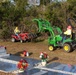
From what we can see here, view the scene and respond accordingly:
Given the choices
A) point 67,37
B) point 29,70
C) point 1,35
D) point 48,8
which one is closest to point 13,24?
point 1,35

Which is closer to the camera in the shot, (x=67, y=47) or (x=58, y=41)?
(x=67, y=47)

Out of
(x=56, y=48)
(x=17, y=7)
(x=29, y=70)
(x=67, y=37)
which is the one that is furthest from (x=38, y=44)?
(x=29, y=70)

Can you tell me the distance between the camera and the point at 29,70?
8820 mm

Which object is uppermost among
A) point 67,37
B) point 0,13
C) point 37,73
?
point 0,13

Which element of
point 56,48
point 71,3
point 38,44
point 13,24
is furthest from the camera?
point 13,24

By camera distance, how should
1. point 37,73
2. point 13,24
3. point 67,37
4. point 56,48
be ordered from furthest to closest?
point 13,24 → point 56,48 → point 67,37 → point 37,73

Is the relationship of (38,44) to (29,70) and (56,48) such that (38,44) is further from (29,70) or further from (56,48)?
(29,70)

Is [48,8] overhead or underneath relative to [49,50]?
overhead

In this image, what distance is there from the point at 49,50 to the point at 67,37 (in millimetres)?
1320

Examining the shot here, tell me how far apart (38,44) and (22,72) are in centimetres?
637

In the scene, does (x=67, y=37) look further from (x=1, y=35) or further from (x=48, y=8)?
(x=1, y=35)

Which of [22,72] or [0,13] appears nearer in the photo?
[22,72]

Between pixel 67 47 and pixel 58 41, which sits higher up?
pixel 58 41

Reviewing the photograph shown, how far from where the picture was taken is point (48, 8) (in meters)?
16.6
